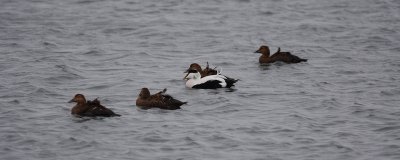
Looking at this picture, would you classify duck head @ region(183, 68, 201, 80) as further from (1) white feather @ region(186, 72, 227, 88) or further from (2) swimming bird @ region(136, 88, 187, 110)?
(2) swimming bird @ region(136, 88, 187, 110)

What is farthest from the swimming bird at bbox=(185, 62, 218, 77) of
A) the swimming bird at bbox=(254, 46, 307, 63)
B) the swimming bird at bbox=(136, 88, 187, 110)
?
the swimming bird at bbox=(136, 88, 187, 110)

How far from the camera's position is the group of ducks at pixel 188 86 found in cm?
1852

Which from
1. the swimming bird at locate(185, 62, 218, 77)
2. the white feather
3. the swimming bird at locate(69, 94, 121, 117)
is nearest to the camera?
the swimming bird at locate(69, 94, 121, 117)

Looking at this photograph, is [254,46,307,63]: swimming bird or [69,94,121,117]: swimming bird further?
[254,46,307,63]: swimming bird

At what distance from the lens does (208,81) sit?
72.0 ft

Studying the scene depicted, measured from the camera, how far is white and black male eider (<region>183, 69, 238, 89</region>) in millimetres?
21688

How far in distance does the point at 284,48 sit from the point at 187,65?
13.6 ft

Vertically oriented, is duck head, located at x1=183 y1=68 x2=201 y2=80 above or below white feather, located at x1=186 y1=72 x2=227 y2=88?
above

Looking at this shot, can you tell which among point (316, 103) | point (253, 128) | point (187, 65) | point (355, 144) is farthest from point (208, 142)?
point (187, 65)

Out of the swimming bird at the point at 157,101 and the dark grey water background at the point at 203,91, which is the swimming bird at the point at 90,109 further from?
the swimming bird at the point at 157,101

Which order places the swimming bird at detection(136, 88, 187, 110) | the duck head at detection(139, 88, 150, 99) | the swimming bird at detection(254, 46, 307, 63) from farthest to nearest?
the swimming bird at detection(254, 46, 307, 63) < the duck head at detection(139, 88, 150, 99) < the swimming bird at detection(136, 88, 187, 110)

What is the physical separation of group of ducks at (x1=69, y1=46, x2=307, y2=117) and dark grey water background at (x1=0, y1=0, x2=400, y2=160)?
0.22 meters

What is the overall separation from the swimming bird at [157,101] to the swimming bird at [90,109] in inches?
44.2

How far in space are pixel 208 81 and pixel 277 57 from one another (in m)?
3.81
